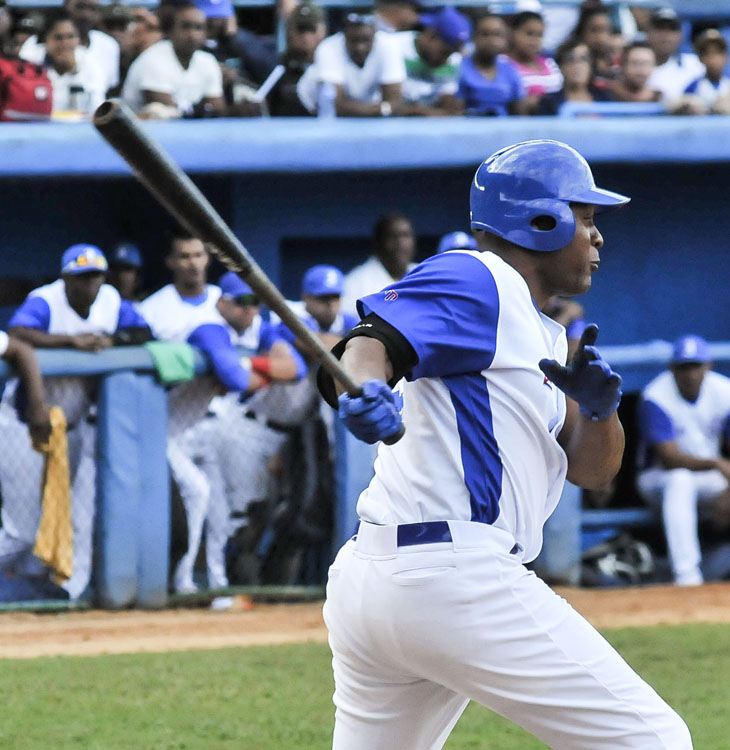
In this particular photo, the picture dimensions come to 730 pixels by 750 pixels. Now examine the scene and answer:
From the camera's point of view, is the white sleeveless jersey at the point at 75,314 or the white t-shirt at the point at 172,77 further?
the white t-shirt at the point at 172,77

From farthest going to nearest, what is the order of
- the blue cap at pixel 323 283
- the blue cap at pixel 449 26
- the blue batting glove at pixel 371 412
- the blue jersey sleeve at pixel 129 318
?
the blue cap at pixel 449 26, the blue cap at pixel 323 283, the blue jersey sleeve at pixel 129 318, the blue batting glove at pixel 371 412

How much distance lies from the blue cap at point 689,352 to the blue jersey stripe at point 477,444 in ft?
19.7

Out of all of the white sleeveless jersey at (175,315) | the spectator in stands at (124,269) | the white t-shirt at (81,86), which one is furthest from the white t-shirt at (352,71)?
the white sleeveless jersey at (175,315)

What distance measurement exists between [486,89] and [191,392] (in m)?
3.13

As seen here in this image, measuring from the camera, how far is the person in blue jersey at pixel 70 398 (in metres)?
7.38

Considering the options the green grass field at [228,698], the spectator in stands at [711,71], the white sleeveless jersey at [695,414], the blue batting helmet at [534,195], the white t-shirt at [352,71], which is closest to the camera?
the blue batting helmet at [534,195]

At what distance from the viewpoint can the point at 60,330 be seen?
25.2 feet

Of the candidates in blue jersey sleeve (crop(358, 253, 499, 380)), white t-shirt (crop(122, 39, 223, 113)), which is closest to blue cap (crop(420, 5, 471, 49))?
white t-shirt (crop(122, 39, 223, 113))

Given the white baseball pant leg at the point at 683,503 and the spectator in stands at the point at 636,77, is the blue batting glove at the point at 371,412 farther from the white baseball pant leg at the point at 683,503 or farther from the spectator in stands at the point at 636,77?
the spectator in stands at the point at 636,77

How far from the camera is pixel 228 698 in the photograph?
5.91 m

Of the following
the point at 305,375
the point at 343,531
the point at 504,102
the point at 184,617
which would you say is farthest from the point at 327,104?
the point at 184,617

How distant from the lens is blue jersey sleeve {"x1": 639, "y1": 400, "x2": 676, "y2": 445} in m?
8.80

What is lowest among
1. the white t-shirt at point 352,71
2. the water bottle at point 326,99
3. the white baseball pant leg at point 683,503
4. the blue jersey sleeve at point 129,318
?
the white baseball pant leg at point 683,503

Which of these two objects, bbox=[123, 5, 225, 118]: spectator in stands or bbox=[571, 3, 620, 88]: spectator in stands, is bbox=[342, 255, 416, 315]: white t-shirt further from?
bbox=[571, 3, 620, 88]: spectator in stands
